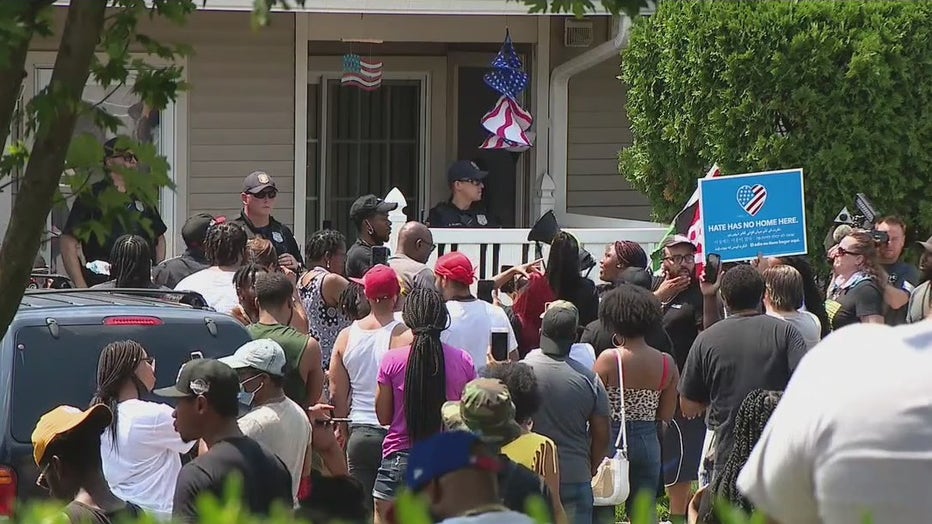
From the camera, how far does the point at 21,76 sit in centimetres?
342

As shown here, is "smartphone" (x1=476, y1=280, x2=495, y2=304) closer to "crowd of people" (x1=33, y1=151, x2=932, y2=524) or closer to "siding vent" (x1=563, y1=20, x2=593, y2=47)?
"crowd of people" (x1=33, y1=151, x2=932, y2=524)

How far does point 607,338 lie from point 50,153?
4.82 meters

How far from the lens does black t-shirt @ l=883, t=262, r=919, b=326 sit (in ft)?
29.4

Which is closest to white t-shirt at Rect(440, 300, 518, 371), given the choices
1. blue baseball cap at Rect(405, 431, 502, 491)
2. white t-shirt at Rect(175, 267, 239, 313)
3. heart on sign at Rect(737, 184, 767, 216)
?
white t-shirt at Rect(175, 267, 239, 313)

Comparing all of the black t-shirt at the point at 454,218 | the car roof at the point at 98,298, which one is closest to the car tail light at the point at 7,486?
the car roof at the point at 98,298

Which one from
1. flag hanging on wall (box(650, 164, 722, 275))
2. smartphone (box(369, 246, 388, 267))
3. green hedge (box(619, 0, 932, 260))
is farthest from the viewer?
green hedge (box(619, 0, 932, 260))

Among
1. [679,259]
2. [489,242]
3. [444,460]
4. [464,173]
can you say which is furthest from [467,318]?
[464,173]

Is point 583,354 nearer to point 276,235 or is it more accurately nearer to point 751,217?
point 751,217

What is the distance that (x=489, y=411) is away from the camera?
5422 millimetres

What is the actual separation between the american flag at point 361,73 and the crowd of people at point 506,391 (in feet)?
13.2

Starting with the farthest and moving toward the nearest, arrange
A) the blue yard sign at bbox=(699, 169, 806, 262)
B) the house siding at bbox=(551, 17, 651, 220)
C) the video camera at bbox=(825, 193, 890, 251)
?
the house siding at bbox=(551, 17, 651, 220)
the video camera at bbox=(825, 193, 890, 251)
the blue yard sign at bbox=(699, 169, 806, 262)

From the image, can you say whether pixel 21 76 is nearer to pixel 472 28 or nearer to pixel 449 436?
pixel 449 436

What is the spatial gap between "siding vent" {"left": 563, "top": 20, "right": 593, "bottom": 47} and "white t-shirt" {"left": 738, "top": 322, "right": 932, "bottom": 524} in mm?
11733

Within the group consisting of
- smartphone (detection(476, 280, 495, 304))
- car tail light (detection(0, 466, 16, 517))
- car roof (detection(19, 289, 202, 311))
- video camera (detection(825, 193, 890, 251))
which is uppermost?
video camera (detection(825, 193, 890, 251))
